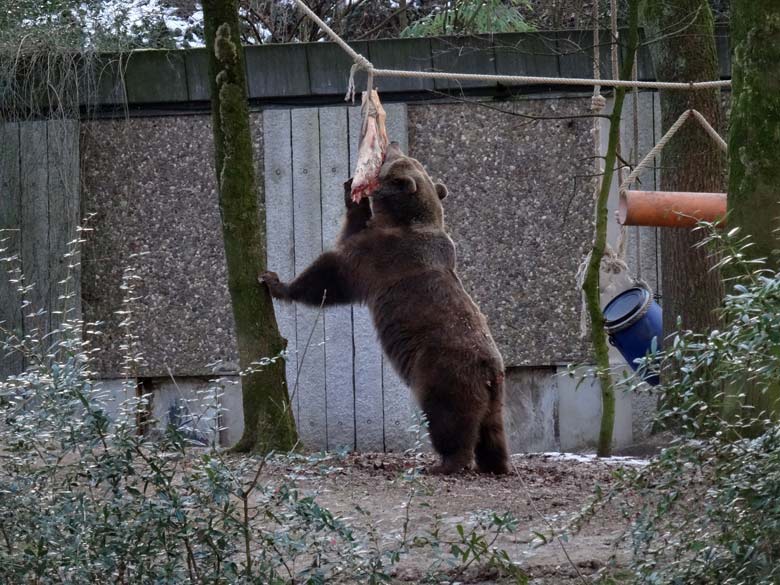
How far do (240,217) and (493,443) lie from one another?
1.84m

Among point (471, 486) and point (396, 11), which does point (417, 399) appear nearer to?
point (471, 486)

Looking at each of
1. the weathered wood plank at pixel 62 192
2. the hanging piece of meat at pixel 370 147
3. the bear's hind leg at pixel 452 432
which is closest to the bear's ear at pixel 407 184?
the hanging piece of meat at pixel 370 147

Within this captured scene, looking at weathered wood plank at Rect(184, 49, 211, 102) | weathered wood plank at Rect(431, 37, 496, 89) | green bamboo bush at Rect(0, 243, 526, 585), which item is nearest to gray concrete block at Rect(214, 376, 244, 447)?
weathered wood plank at Rect(184, 49, 211, 102)

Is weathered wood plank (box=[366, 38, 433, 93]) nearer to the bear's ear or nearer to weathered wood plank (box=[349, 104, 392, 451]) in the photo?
weathered wood plank (box=[349, 104, 392, 451])

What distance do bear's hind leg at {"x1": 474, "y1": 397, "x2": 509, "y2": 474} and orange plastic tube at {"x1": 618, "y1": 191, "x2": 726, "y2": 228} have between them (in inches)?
53.0

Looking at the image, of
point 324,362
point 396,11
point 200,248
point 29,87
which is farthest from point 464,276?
point 396,11

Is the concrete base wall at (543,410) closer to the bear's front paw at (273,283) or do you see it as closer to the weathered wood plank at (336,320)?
the weathered wood plank at (336,320)

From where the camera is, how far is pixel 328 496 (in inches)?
211

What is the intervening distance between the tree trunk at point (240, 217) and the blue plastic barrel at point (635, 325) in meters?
2.14

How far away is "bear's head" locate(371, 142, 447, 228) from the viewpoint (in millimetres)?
6684

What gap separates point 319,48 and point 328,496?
3.87 metres

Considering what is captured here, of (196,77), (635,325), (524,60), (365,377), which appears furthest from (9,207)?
(635,325)

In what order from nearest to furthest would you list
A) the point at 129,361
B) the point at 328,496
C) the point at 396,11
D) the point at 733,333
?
1. the point at 733,333
2. the point at 129,361
3. the point at 328,496
4. the point at 396,11

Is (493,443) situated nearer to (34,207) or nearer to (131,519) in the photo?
(131,519)
